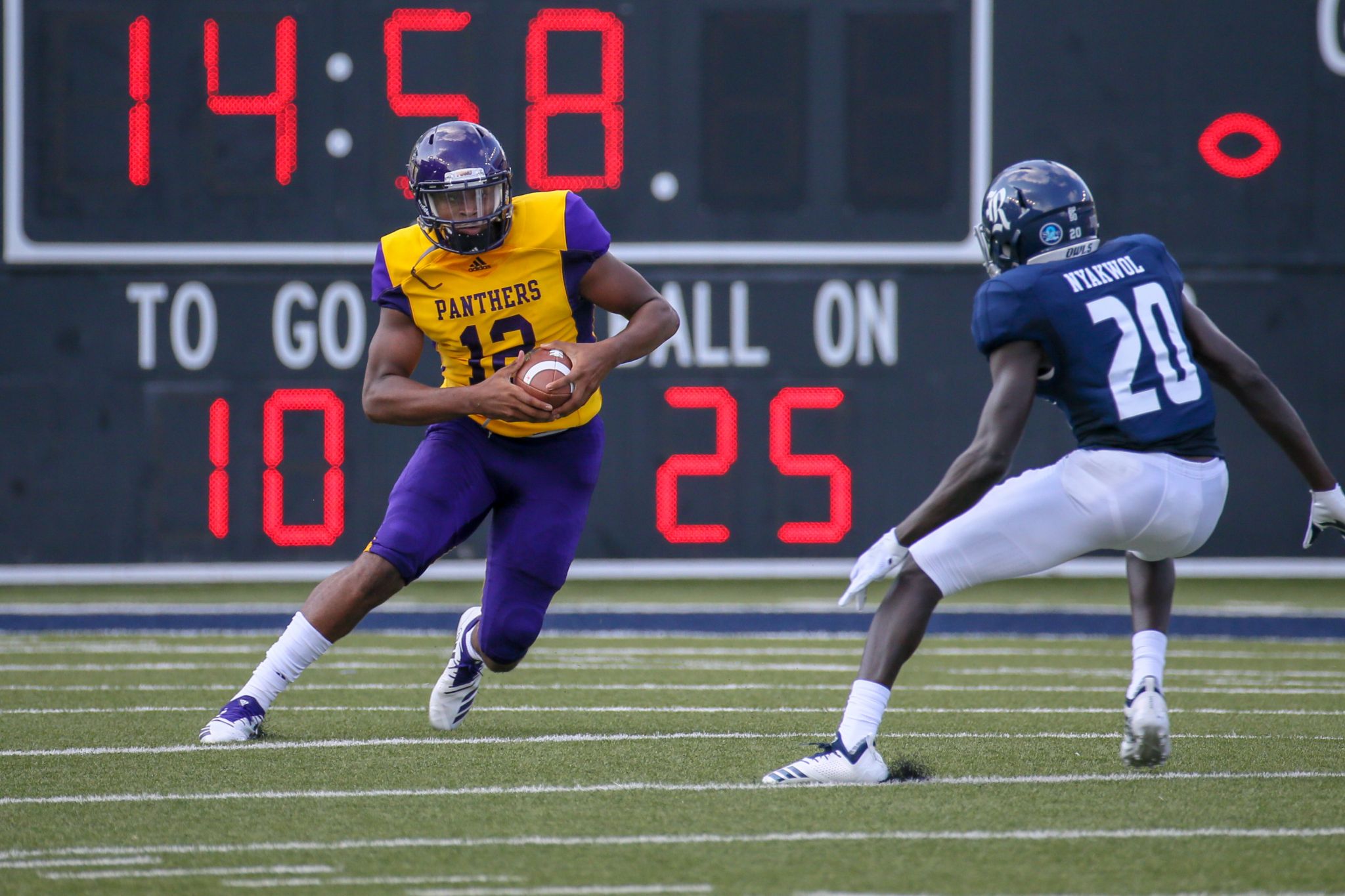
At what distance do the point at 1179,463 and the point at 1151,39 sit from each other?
5.10 m

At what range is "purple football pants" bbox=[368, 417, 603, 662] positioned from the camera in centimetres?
480

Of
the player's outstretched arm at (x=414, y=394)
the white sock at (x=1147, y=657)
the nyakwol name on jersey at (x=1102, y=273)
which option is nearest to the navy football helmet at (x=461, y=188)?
the player's outstretched arm at (x=414, y=394)

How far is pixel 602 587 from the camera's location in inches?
381

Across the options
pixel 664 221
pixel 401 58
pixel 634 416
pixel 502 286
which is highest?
pixel 401 58

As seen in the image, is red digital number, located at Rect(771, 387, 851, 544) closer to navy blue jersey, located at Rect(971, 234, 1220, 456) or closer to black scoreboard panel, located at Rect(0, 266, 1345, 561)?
black scoreboard panel, located at Rect(0, 266, 1345, 561)

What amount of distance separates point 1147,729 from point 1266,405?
812 mm

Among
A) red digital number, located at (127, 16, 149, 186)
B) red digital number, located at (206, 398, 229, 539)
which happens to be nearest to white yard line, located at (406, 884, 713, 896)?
red digital number, located at (206, 398, 229, 539)

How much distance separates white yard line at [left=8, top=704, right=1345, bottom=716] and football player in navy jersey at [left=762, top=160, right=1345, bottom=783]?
1.13 meters

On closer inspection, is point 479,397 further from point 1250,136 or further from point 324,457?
point 1250,136

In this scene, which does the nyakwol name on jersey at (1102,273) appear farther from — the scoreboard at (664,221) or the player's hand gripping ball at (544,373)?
the scoreboard at (664,221)

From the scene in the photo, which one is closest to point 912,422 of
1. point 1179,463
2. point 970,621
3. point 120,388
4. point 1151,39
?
point 970,621

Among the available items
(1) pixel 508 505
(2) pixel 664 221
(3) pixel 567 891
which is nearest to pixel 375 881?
(3) pixel 567 891

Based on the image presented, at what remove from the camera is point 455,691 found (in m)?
4.89

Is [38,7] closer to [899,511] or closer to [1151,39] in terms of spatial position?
[899,511]
